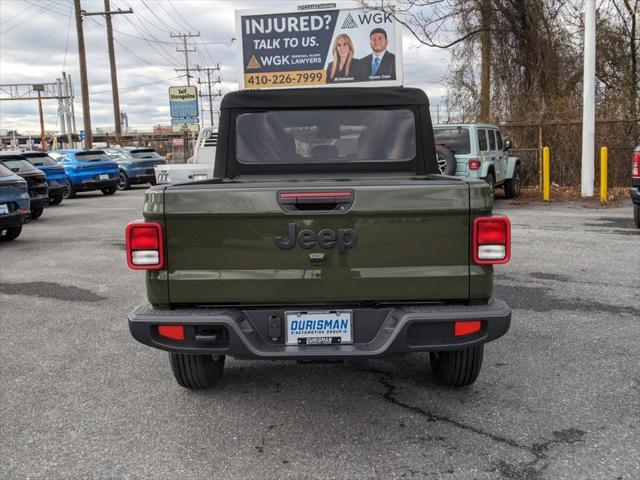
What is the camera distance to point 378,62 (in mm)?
12797

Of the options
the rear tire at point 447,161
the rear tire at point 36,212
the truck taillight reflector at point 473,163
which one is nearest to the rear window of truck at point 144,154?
the rear tire at point 36,212

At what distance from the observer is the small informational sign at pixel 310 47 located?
1305cm

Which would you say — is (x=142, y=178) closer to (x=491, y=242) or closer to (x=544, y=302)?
(x=544, y=302)

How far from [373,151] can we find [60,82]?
2671 inches

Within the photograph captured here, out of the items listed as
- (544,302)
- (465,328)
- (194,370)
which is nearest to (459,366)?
(465,328)

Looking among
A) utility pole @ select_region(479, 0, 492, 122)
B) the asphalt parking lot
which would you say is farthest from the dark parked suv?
utility pole @ select_region(479, 0, 492, 122)

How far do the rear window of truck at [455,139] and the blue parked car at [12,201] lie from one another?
824 cm

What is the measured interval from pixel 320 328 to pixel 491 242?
38.9 inches

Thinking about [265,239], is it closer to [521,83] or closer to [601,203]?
[601,203]

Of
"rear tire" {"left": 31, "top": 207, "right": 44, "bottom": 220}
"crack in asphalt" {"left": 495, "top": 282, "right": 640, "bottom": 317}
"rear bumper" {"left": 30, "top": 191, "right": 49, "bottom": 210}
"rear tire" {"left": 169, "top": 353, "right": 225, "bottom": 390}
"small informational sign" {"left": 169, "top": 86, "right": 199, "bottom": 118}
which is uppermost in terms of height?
"small informational sign" {"left": 169, "top": 86, "right": 199, "bottom": 118}

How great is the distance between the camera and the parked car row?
10.3 metres

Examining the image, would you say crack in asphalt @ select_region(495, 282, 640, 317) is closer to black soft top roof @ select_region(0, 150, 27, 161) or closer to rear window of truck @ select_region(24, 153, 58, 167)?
black soft top roof @ select_region(0, 150, 27, 161)

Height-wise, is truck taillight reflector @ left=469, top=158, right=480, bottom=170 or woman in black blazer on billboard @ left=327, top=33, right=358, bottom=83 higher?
woman in black blazer on billboard @ left=327, top=33, right=358, bottom=83

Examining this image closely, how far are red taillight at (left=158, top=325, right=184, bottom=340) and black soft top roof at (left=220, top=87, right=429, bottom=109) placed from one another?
1843 millimetres
